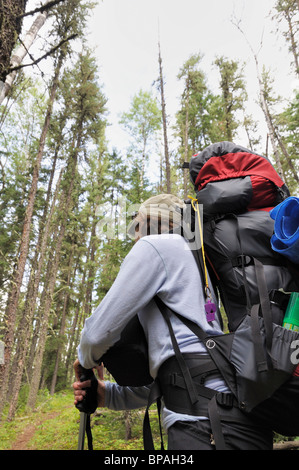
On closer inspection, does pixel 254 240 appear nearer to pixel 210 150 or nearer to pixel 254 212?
pixel 254 212

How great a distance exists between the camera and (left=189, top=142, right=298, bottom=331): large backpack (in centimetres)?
151

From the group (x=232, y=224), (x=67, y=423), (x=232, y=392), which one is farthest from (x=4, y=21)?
(x=67, y=423)

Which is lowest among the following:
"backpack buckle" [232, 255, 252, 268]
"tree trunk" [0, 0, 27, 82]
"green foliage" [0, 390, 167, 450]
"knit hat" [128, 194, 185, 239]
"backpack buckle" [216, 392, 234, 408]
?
"green foliage" [0, 390, 167, 450]

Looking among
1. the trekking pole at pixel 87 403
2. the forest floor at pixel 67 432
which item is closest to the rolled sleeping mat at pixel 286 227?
the trekking pole at pixel 87 403

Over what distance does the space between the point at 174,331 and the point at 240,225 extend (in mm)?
642

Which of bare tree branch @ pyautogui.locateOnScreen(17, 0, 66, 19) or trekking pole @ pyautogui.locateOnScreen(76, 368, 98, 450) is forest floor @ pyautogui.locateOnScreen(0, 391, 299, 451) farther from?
bare tree branch @ pyautogui.locateOnScreen(17, 0, 66, 19)

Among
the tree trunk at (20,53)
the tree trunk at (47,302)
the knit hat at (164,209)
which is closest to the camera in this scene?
the knit hat at (164,209)

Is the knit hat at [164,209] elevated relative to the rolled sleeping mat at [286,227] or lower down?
elevated

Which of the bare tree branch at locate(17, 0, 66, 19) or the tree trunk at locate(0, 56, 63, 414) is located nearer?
the bare tree branch at locate(17, 0, 66, 19)

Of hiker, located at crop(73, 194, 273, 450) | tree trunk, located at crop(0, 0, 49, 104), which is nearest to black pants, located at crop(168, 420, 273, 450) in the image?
hiker, located at crop(73, 194, 273, 450)

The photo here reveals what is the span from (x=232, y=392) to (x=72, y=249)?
Answer: 20.8 m

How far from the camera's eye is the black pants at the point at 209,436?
4.36 feet

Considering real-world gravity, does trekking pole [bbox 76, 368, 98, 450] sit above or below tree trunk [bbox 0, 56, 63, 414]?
below

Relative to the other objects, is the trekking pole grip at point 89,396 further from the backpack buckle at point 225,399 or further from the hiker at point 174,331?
the backpack buckle at point 225,399
